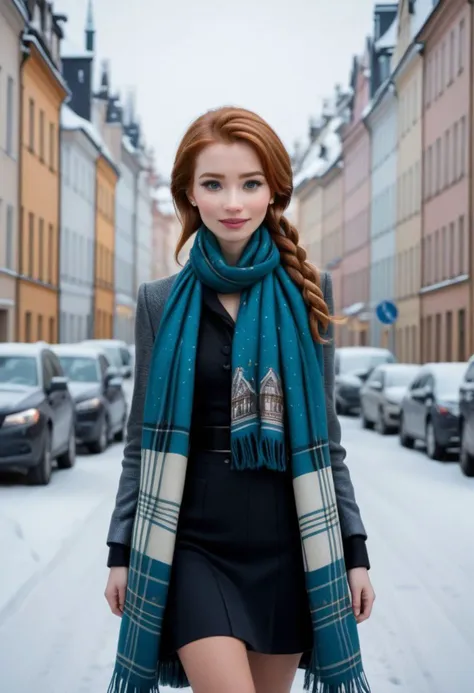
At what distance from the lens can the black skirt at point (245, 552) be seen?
3652 millimetres

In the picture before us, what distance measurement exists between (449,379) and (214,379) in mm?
17545

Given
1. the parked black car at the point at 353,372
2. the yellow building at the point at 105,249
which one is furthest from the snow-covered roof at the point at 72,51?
the parked black car at the point at 353,372

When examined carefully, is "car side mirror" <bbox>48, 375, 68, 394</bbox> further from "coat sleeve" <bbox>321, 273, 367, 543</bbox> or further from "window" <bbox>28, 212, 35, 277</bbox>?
"window" <bbox>28, 212, 35, 277</bbox>

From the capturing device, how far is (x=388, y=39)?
65750 millimetres

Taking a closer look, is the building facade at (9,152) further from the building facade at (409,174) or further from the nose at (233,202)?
the nose at (233,202)

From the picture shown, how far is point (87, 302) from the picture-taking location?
63344 mm

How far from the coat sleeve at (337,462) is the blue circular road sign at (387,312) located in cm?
3135

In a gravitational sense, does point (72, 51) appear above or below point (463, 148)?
above

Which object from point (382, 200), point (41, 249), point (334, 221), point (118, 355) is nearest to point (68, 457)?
point (118, 355)

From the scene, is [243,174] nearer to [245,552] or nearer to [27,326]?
[245,552]

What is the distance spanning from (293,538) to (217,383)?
1.38 ft

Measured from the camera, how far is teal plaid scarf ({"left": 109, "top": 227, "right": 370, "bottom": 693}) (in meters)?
3.65

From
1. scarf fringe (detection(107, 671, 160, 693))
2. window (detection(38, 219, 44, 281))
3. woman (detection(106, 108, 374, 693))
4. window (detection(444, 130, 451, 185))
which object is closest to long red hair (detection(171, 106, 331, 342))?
woman (detection(106, 108, 374, 693))

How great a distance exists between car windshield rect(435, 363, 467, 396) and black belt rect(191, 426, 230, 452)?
16.9 meters
